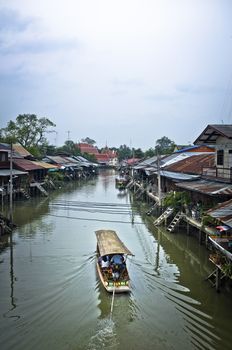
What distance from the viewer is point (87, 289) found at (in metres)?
15.8

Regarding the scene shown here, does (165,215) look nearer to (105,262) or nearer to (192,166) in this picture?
(192,166)

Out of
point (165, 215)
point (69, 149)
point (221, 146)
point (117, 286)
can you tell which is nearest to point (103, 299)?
Result: point (117, 286)

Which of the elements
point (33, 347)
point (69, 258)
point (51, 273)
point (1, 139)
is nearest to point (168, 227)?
point (69, 258)

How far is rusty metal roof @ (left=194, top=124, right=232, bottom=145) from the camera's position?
24230 millimetres

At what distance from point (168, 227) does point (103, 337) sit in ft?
53.8

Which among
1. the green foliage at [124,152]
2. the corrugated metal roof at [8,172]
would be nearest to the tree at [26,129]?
the corrugated metal roof at [8,172]

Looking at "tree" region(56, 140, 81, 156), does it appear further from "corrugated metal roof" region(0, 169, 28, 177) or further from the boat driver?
the boat driver

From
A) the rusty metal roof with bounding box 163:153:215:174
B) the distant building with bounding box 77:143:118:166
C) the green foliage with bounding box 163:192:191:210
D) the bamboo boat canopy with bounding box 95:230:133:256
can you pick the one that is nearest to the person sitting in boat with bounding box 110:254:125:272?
the bamboo boat canopy with bounding box 95:230:133:256

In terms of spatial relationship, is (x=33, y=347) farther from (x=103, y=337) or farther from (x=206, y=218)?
(x=206, y=218)

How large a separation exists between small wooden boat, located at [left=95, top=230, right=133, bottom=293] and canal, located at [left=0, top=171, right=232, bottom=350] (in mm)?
454

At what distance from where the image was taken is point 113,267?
52.1 feet

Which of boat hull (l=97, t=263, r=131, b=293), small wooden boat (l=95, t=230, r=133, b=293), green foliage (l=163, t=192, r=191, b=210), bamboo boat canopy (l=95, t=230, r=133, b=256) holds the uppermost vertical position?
green foliage (l=163, t=192, r=191, b=210)

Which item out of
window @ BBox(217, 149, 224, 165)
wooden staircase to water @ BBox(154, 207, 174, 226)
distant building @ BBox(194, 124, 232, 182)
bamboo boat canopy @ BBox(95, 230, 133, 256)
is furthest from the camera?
wooden staircase to water @ BBox(154, 207, 174, 226)

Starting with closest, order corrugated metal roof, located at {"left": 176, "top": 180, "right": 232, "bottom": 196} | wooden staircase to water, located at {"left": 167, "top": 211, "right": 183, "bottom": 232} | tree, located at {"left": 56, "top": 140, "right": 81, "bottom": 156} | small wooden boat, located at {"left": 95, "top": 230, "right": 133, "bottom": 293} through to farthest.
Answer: small wooden boat, located at {"left": 95, "top": 230, "right": 133, "bottom": 293} < corrugated metal roof, located at {"left": 176, "top": 180, "right": 232, "bottom": 196} < wooden staircase to water, located at {"left": 167, "top": 211, "right": 183, "bottom": 232} < tree, located at {"left": 56, "top": 140, "right": 81, "bottom": 156}
